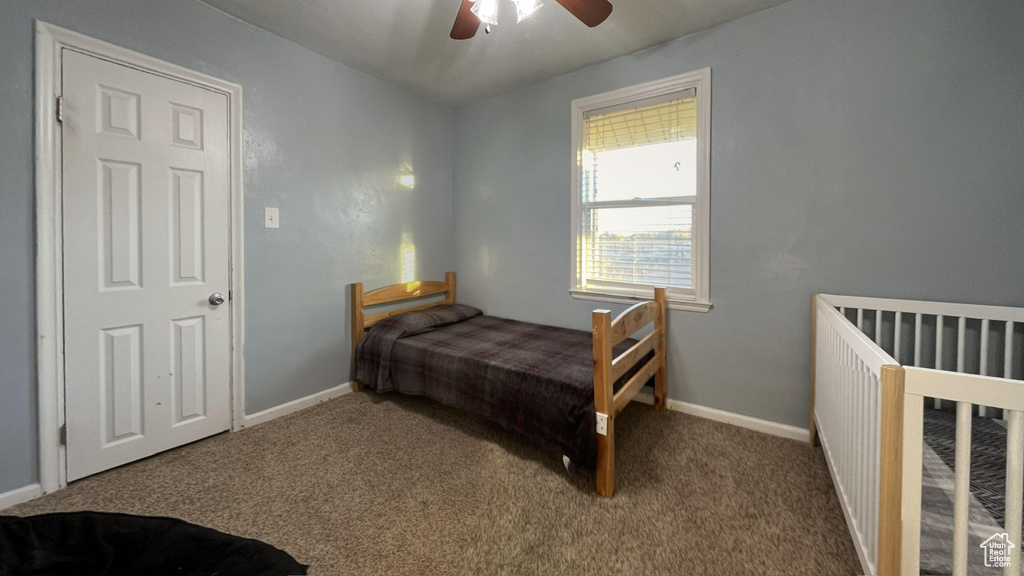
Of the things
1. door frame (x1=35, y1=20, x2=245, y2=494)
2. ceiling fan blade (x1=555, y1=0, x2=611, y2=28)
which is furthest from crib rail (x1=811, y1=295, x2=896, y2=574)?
door frame (x1=35, y1=20, x2=245, y2=494)

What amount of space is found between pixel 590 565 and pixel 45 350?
241cm

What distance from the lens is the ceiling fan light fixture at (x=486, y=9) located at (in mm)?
1554

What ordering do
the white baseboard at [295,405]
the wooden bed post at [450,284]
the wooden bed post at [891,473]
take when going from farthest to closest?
the wooden bed post at [450,284] < the white baseboard at [295,405] < the wooden bed post at [891,473]

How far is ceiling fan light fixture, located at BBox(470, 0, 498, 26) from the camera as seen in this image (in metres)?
1.55

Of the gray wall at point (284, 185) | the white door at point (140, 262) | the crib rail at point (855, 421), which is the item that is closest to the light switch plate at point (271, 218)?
the gray wall at point (284, 185)

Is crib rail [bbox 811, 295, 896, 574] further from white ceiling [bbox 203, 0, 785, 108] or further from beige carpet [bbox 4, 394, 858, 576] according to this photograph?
white ceiling [bbox 203, 0, 785, 108]

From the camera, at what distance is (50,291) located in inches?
65.6

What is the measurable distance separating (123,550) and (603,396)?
1.50m

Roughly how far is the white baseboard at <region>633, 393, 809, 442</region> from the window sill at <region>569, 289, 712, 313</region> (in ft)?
2.04

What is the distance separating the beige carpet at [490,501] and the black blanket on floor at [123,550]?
587 mm

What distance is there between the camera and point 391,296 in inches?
120

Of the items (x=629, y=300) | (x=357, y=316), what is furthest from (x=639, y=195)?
(x=357, y=316)

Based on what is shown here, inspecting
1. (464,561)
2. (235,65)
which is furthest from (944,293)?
(235,65)

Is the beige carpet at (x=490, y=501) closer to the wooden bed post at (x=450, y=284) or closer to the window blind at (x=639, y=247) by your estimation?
the window blind at (x=639, y=247)
